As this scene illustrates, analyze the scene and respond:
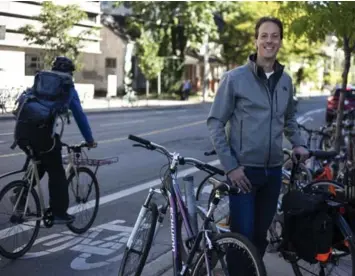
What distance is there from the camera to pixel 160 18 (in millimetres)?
42656

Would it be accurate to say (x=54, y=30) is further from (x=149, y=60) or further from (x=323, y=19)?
(x=323, y=19)

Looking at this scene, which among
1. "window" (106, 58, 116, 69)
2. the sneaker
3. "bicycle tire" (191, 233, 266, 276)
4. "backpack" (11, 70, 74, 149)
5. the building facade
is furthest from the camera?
"window" (106, 58, 116, 69)

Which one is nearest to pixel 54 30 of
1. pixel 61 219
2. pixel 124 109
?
pixel 124 109

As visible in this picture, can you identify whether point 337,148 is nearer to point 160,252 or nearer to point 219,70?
point 160,252

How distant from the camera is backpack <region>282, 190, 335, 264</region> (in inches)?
141

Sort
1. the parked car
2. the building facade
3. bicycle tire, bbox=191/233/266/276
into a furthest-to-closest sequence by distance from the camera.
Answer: the building facade < the parked car < bicycle tire, bbox=191/233/266/276

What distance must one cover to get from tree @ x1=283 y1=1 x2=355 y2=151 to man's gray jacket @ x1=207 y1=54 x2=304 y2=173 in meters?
4.03

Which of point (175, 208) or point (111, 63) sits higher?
point (111, 63)

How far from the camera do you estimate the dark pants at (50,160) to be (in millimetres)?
5043

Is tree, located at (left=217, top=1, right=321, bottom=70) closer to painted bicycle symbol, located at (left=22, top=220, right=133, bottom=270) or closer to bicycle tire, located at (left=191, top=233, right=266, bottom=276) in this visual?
painted bicycle symbol, located at (left=22, top=220, right=133, bottom=270)

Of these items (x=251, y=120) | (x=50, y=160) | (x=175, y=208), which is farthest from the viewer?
(x=50, y=160)

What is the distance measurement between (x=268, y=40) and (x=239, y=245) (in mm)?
1274

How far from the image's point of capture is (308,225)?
360 cm

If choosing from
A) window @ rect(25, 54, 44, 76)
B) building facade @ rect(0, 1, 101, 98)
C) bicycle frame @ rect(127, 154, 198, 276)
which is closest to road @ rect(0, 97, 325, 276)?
bicycle frame @ rect(127, 154, 198, 276)
